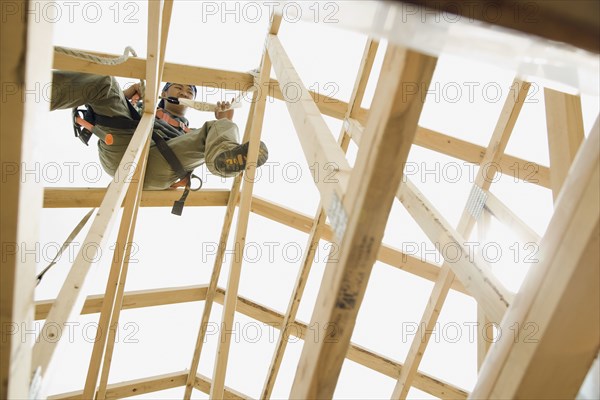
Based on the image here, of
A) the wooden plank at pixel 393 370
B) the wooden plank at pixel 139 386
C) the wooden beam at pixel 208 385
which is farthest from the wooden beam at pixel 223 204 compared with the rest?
the wooden beam at pixel 208 385

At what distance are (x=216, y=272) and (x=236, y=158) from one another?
1.95 m

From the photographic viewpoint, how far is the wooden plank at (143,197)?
11.9 feet

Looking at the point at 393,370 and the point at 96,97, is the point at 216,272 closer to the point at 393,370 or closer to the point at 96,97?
the point at 393,370

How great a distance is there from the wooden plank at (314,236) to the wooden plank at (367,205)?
2.54 metres

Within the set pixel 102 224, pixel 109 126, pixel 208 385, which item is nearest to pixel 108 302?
pixel 102 224

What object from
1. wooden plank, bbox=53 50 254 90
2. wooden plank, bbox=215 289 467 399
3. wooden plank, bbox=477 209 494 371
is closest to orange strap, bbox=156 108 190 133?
wooden plank, bbox=53 50 254 90

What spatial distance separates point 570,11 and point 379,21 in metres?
0.29

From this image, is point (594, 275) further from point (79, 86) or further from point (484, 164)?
point (79, 86)

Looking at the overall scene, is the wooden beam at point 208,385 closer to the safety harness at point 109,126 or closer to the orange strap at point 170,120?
the safety harness at point 109,126

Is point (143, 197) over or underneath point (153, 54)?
underneath

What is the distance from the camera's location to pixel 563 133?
5.46ft

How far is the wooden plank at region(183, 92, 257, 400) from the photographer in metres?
4.06

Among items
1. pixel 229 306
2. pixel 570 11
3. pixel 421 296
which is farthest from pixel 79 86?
pixel 421 296

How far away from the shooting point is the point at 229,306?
8.77 feet
